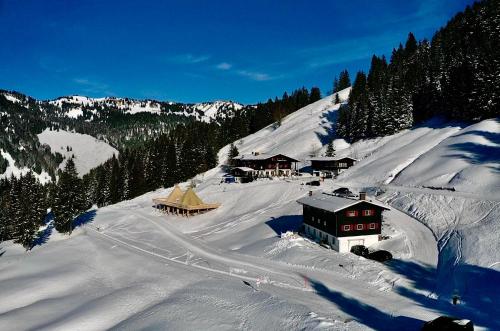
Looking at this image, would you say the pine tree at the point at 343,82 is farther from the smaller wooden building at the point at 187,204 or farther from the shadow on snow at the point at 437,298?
the shadow on snow at the point at 437,298

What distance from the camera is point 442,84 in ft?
310

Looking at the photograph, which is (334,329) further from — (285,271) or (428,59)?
(428,59)

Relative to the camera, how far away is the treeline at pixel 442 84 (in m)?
78.8

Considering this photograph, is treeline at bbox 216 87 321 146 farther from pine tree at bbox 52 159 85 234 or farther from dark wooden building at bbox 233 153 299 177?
pine tree at bbox 52 159 85 234

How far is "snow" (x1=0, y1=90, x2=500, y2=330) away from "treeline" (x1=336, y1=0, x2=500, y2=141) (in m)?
8.20

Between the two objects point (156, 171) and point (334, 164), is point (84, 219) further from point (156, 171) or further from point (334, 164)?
point (334, 164)

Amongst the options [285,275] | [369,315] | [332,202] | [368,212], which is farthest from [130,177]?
[369,315]

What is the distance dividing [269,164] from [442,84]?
44926mm

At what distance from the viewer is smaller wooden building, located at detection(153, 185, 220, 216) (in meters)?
76.5

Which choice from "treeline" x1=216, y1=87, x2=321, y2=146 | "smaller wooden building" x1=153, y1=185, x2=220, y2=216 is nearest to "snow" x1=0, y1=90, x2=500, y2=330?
"smaller wooden building" x1=153, y1=185, x2=220, y2=216

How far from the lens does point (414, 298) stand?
32.1 meters

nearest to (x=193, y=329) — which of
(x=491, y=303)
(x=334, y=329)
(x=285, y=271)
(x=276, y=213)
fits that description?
(x=334, y=329)

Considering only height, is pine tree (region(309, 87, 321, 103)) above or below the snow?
above

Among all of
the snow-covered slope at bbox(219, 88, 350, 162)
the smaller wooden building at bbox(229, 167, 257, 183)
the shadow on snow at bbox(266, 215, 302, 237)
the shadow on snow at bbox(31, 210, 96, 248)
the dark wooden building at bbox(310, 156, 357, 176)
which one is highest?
the snow-covered slope at bbox(219, 88, 350, 162)
